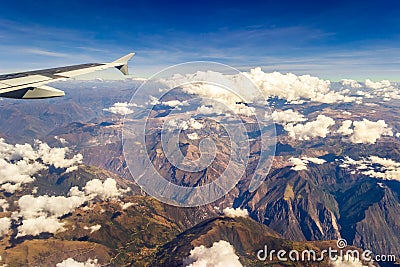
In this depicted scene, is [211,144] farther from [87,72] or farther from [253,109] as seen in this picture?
[87,72]

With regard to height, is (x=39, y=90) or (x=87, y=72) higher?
(x=87, y=72)

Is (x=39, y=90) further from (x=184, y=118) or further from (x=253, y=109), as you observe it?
(x=253, y=109)

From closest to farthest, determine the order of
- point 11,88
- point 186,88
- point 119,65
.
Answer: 1. point 11,88
2. point 186,88
3. point 119,65

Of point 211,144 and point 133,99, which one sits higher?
point 133,99

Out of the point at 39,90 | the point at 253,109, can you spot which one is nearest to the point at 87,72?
the point at 39,90

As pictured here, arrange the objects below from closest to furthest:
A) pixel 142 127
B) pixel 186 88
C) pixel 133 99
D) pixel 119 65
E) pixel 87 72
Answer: pixel 133 99 < pixel 142 127 < pixel 186 88 < pixel 87 72 < pixel 119 65

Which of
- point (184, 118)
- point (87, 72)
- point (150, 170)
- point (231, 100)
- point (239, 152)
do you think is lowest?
point (150, 170)

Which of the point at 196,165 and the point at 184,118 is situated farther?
the point at 184,118

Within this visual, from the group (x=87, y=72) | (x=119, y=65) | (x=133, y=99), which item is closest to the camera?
(x=133, y=99)

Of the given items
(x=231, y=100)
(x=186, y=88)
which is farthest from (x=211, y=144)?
(x=186, y=88)
